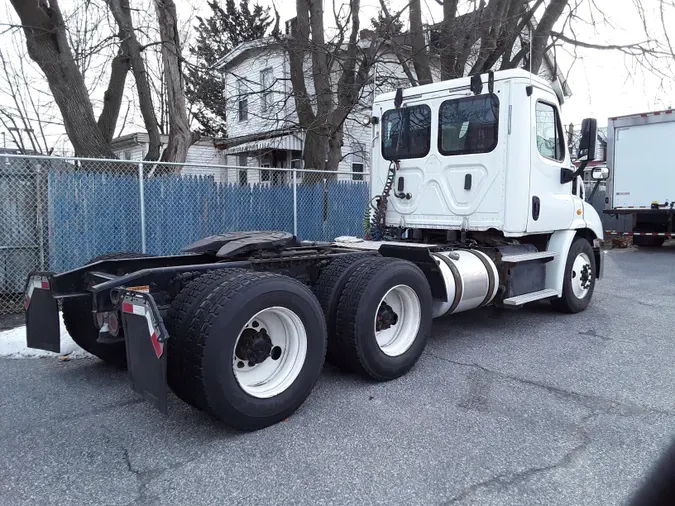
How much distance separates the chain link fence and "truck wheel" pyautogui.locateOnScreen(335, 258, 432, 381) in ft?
13.0

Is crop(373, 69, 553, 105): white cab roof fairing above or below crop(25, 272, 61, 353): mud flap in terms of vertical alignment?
above

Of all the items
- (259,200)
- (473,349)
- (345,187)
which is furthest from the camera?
(345,187)

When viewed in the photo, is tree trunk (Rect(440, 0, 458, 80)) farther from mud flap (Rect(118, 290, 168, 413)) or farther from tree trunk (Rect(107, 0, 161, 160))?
mud flap (Rect(118, 290, 168, 413))

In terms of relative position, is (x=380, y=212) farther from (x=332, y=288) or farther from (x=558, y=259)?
(x=332, y=288)

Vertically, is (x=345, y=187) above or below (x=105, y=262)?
above

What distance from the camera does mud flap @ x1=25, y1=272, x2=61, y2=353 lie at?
4.16m

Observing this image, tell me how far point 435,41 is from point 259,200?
6440 millimetres

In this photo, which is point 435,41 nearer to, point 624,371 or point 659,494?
point 624,371

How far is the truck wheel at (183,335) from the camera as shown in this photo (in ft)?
10.8

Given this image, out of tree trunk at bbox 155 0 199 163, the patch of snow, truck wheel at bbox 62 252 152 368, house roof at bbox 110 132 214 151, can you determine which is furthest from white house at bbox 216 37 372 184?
truck wheel at bbox 62 252 152 368

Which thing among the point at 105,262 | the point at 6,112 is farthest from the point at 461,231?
the point at 6,112

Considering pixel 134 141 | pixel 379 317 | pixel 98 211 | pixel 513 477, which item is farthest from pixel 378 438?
pixel 134 141

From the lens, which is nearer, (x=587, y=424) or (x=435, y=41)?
(x=587, y=424)

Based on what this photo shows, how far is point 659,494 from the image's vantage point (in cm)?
179
